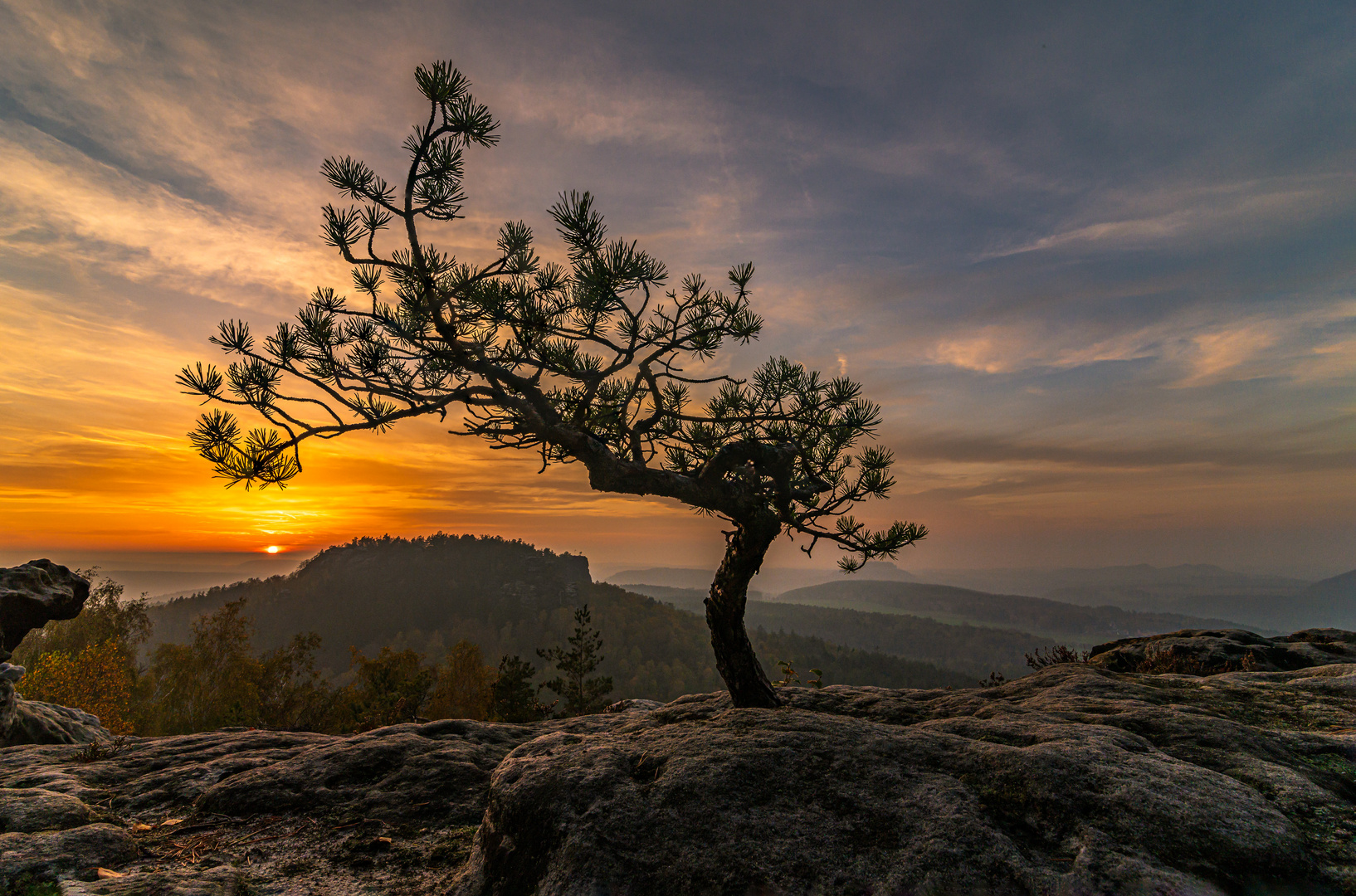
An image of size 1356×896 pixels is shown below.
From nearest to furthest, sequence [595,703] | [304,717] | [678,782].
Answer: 1. [678,782]
2. [595,703]
3. [304,717]

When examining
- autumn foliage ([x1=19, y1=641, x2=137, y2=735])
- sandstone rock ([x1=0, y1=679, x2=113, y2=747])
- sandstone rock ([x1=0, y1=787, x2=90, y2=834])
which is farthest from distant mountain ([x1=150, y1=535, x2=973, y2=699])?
sandstone rock ([x1=0, y1=787, x2=90, y2=834])

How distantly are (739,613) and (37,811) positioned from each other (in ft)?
23.2

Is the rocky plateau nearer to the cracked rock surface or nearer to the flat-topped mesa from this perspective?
the cracked rock surface

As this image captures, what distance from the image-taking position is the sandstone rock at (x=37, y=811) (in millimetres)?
4391

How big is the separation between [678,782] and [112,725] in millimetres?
50941

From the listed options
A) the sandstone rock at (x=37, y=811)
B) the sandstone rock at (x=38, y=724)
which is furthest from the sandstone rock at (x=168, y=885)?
the sandstone rock at (x=38, y=724)

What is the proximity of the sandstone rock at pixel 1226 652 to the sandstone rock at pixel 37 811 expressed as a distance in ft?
46.3

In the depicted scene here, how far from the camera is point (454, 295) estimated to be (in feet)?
19.0

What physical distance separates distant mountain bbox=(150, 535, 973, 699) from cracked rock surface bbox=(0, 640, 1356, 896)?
104 meters

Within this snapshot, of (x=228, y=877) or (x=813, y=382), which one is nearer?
(x=228, y=877)

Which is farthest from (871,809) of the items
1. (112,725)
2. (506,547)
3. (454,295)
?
(506,547)

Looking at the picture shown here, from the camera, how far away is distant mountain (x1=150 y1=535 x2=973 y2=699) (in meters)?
121

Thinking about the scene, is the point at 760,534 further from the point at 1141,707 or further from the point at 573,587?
the point at 573,587

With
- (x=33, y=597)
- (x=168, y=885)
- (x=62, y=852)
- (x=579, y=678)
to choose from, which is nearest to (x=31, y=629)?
(x=33, y=597)
